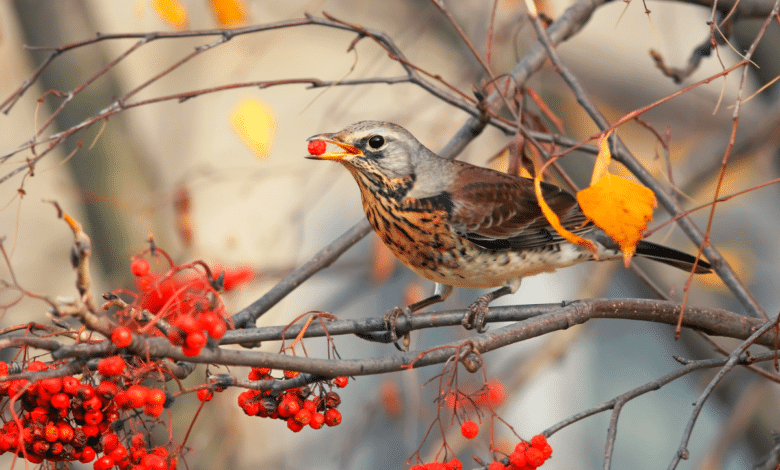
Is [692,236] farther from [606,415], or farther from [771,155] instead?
[606,415]

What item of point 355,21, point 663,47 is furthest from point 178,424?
point 663,47

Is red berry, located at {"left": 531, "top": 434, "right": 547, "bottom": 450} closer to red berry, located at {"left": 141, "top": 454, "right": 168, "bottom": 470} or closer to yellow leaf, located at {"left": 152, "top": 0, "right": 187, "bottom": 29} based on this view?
red berry, located at {"left": 141, "top": 454, "right": 168, "bottom": 470}

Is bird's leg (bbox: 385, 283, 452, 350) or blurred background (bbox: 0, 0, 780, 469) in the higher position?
blurred background (bbox: 0, 0, 780, 469)

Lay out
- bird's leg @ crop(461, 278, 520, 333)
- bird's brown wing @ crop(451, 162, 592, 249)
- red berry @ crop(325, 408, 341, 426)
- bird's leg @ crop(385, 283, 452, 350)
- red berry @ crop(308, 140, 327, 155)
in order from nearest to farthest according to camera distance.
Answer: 1. red berry @ crop(325, 408, 341, 426)
2. bird's leg @ crop(385, 283, 452, 350)
3. bird's leg @ crop(461, 278, 520, 333)
4. red berry @ crop(308, 140, 327, 155)
5. bird's brown wing @ crop(451, 162, 592, 249)

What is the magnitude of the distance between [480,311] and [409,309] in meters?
0.41

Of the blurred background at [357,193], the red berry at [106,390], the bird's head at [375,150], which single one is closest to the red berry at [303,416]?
the red berry at [106,390]

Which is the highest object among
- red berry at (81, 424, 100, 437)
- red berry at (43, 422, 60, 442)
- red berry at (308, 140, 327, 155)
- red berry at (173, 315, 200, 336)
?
red berry at (308, 140, 327, 155)

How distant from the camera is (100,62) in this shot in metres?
3.86

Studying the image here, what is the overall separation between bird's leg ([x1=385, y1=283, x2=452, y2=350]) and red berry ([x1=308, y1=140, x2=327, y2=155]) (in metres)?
0.56

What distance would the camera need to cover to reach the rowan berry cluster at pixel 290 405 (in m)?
1.45

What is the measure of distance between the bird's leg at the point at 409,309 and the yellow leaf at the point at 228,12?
7.51 ft

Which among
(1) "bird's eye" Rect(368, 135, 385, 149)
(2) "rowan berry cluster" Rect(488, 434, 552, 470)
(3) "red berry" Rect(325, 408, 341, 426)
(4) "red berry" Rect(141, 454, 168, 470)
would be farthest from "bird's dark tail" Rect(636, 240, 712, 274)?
(4) "red berry" Rect(141, 454, 168, 470)

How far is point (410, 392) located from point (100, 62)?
8.40ft

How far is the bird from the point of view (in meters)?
2.46
